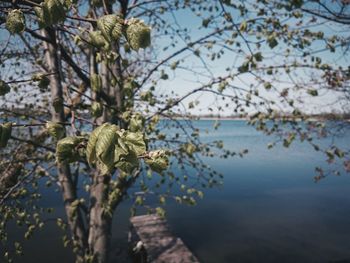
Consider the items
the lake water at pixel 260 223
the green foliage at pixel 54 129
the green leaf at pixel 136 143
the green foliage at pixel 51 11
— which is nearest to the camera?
the green leaf at pixel 136 143

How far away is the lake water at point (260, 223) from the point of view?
14.1 meters

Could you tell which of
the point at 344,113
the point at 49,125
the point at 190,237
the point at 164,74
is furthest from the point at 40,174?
the point at 190,237

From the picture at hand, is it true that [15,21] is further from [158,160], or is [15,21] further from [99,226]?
[99,226]

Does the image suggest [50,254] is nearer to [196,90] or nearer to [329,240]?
[196,90]

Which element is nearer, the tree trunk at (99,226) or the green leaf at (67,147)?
the green leaf at (67,147)

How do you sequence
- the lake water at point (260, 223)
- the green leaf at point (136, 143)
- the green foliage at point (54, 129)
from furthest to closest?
the lake water at point (260, 223) < the green foliage at point (54, 129) < the green leaf at point (136, 143)

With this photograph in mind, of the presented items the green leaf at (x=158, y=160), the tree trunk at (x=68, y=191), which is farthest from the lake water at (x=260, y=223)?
the green leaf at (x=158, y=160)

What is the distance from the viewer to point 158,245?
1041 centimetres

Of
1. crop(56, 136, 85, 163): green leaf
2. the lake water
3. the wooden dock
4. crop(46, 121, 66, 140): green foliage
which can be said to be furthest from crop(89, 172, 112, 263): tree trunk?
the lake water

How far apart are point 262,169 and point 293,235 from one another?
1646 cm

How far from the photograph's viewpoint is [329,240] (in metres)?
15.6

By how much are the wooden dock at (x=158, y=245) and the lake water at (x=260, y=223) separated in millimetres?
2865

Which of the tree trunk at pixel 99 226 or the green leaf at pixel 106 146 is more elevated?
the green leaf at pixel 106 146

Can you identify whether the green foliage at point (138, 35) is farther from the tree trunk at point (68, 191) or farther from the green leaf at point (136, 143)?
the tree trunk at point (68, 191)
